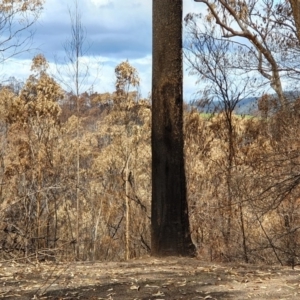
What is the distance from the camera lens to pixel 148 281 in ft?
16.5

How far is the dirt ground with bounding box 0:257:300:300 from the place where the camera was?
15.1 feet

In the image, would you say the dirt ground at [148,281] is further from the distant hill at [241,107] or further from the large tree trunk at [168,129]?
the distant hill at [241,107]

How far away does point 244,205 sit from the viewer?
10398 mm

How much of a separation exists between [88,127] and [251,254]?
23.8ft

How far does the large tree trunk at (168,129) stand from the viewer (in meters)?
6.33

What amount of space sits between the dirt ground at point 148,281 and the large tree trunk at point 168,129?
0.46 meters

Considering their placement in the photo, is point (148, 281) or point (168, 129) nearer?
point (148, 281)

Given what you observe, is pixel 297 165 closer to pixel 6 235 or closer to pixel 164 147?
pixel 164 147

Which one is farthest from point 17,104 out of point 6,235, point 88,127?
point 6,235

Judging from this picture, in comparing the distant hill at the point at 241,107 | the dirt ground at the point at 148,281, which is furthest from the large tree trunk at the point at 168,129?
the distant hill at the point at 241,107

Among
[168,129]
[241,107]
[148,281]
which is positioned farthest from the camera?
[241,107]

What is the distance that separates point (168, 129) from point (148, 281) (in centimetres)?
203

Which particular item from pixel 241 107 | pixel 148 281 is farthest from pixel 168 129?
pixel 241 107

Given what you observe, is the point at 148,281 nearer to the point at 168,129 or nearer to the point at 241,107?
the point at 168,129
